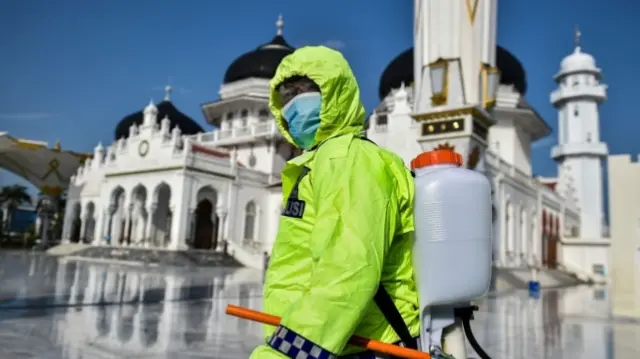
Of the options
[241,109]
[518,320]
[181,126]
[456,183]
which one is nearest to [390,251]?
[456,183]

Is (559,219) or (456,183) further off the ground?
(559,219)

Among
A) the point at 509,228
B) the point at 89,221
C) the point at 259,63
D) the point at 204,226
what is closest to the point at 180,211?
the point at 204,226

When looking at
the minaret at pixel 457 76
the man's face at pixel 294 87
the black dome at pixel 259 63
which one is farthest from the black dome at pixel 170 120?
the man's face at pixel 294 87

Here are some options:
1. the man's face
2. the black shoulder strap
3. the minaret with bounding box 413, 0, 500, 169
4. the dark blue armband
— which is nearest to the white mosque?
the minaret with bounding box 413, 0, 500, 169

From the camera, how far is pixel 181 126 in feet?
112

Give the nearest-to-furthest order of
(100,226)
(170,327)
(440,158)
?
(440,158), (170,327), (100,226)

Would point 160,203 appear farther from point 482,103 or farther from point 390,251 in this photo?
point 390,251

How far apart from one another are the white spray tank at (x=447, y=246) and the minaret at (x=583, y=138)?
35.4m

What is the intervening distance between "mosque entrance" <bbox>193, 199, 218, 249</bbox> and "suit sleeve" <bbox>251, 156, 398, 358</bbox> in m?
22.5

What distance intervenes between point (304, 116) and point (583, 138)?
126ft

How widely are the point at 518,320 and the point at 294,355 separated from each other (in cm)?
700

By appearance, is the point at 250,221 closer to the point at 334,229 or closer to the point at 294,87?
the point at 294,87

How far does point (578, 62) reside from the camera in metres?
36.4

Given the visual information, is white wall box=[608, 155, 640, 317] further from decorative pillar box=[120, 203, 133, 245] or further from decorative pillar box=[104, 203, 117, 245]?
decorative pillar box=[104, 203, 117, 245]
